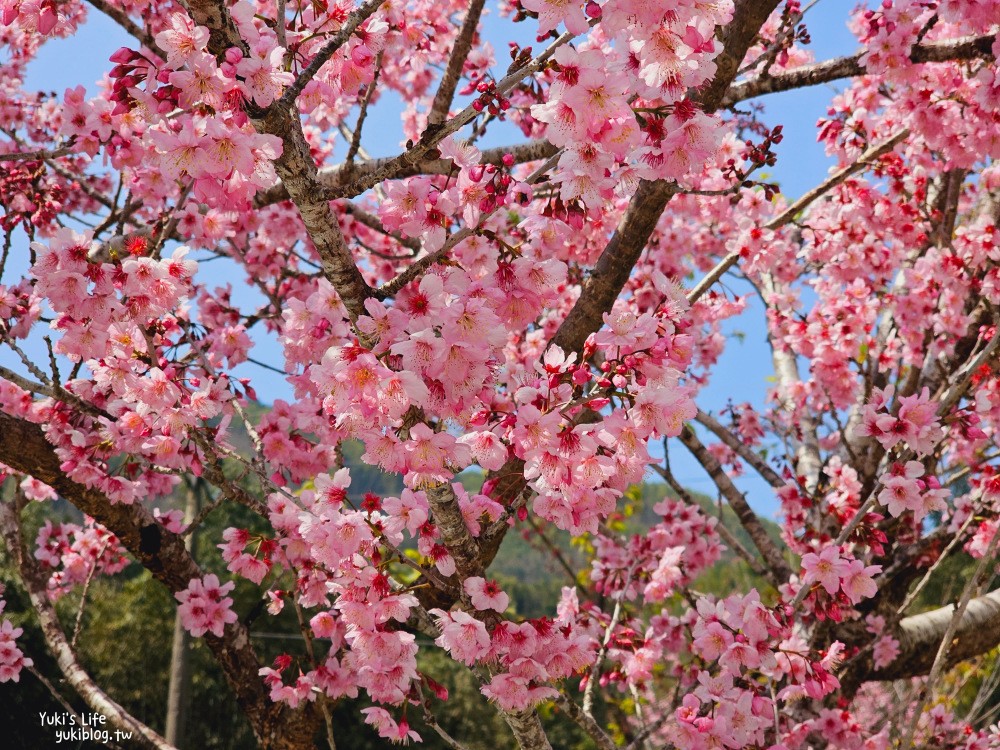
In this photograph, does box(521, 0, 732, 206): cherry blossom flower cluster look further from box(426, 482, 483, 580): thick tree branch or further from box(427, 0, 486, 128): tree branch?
box(427, 0, 486, 128): tree branch

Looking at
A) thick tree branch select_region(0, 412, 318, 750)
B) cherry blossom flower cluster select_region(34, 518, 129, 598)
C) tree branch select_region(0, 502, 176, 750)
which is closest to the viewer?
thick tree branch select_region(0, 412, 318, 750)

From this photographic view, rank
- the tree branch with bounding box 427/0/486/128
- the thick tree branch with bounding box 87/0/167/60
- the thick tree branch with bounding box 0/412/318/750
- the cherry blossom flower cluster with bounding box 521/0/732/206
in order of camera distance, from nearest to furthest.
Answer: the cherry blossom flower cluster with bounding box 521/0/732/206
the thick tree branch with bounding box 87/0/167/60
the tree branch with bounding box 427/0/486/128
the thick tree branch with bounding box 0/412/318/750

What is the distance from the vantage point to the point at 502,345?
64.8 inches

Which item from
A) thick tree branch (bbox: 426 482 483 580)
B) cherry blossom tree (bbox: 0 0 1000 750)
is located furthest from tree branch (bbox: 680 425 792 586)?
thick tree branch (bbox: 426 482 483 580)

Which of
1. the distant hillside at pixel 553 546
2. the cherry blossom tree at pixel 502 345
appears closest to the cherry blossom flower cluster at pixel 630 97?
the cherry blossom tree at pixel 502 345

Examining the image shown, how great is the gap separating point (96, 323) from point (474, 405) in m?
1.19

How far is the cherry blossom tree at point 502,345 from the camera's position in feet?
5.29

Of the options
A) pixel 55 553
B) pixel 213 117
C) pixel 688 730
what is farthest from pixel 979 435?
pixel 55 553

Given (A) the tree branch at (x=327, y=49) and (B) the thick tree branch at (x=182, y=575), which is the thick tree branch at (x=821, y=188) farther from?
(B) the thick tree branch at (x=182, y=575)

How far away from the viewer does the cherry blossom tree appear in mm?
1613

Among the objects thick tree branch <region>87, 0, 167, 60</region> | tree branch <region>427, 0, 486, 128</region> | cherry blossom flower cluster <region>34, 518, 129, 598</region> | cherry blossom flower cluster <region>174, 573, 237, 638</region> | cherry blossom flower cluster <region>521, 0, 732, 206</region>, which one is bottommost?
cherry blossom flower cluster <region>174, 573, 237, 638</region>

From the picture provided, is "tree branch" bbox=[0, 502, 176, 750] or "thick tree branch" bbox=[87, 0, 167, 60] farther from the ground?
"thick tree branch" bbox=[87, 0, 167, 60]

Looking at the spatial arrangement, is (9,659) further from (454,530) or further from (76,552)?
(454,530)

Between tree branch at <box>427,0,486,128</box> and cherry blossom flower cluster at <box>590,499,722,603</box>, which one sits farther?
cherry blossom flower cluster at <box>590,499,722,603</box>
